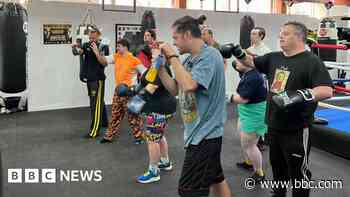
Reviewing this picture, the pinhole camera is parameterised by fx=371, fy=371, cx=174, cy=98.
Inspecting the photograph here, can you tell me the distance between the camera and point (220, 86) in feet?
6.56

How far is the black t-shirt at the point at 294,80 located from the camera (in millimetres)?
2109

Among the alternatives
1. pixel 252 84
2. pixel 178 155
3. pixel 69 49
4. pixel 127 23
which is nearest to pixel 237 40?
pixel 127 23

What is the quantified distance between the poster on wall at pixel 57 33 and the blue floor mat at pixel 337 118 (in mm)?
4457

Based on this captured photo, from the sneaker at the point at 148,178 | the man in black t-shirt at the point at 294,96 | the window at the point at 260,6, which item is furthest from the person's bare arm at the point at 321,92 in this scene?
the window at the point at 260,6

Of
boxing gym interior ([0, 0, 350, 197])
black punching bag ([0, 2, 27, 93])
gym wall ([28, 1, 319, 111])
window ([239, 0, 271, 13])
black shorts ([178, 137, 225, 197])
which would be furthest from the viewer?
window ([239, 0, 271, 13])

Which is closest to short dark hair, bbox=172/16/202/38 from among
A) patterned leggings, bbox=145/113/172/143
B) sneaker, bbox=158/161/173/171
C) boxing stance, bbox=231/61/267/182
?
boxing stance, bbox=231/61/267/182

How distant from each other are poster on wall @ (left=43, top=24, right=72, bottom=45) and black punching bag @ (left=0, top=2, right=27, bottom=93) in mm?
711

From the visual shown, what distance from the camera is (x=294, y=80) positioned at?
2.16 metres

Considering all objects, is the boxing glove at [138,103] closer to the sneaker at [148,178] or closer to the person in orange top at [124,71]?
the sneaker at [148,178]

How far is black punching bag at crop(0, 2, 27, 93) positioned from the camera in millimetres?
5543

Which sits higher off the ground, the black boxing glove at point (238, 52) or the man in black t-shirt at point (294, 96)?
the black boxing glove at point (238, 52)

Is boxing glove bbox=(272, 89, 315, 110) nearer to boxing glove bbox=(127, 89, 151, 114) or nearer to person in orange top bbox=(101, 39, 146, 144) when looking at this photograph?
boxing glove bbox=(127, 89, 151, 114)

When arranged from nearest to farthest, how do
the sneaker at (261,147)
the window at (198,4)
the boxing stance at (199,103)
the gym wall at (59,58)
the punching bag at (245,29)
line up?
the boxing stance at (199,103) < the sneaker at (261,147) < the gym wall at (59,58) < the punching bag at (245,29) < the window at (198,4)

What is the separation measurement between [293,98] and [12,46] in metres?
4.84
